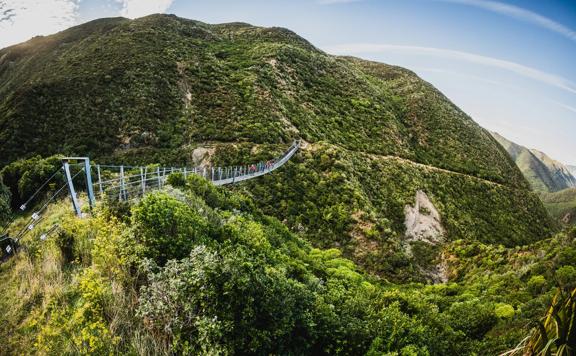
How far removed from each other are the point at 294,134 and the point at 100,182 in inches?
1372

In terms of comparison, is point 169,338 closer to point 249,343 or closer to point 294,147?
point 249,343

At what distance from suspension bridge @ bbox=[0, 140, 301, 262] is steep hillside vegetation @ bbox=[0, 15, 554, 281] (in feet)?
5.03

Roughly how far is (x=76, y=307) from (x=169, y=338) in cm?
149

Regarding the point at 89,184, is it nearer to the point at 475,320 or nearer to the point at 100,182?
the point at 100,182

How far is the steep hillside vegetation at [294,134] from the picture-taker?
31312 millimetres

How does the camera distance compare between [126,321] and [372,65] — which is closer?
[126,321]

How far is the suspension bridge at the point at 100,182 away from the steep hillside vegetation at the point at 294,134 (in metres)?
1.53

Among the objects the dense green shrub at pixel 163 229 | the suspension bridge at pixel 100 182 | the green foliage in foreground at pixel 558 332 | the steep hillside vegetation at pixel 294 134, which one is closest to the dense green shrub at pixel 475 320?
the dense green shrub at pixel 163 229

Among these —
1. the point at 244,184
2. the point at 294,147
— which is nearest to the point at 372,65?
the point at 294,147

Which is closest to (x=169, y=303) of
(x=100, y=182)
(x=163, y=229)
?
(x=163, y=229)

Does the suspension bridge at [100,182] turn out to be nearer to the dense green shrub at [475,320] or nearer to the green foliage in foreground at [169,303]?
the green foliage in foreground at [169,303]

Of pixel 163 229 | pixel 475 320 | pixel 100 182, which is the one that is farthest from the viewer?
pixel 475 320

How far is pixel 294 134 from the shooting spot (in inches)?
1678

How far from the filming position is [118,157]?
35719 millimetres
